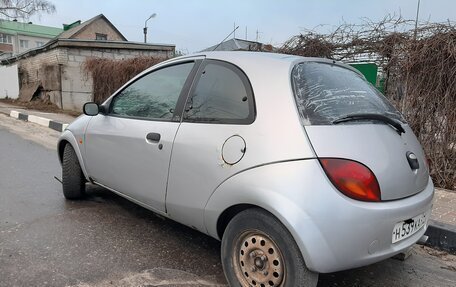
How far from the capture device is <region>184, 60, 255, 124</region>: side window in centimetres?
256

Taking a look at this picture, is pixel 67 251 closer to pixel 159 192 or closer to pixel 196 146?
pixel 159 192

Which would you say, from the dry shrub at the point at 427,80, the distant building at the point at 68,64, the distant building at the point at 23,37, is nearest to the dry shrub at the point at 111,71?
the distant building at the point at 68,64

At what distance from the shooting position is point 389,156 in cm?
230

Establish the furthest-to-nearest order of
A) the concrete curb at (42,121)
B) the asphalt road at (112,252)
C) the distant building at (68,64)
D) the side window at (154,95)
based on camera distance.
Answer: the distant building at (68,64), the concrete curb at (42,121), the side window at (154,95), the asphalt road at (112,252)

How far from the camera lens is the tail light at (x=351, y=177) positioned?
2123 millimetres

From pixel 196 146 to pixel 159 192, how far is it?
0.58 m

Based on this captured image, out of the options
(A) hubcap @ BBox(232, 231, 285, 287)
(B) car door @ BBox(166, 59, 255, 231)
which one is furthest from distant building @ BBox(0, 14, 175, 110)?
(A) hubcap @ BBox(232, 231, 285, 287)

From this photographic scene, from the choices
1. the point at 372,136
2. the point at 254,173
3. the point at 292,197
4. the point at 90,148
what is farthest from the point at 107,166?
the point at 372,136

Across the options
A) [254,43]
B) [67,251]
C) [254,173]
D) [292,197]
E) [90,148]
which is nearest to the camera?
[292,197]

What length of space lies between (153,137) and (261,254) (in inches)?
49.5

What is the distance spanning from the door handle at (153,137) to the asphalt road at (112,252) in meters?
0.93

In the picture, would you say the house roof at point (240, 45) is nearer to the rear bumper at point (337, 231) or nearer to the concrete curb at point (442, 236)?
the concrete curb at point (442, 236)

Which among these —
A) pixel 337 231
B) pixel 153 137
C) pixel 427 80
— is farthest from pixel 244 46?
pixel 337 231

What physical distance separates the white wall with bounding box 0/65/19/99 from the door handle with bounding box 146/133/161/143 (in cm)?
2127
